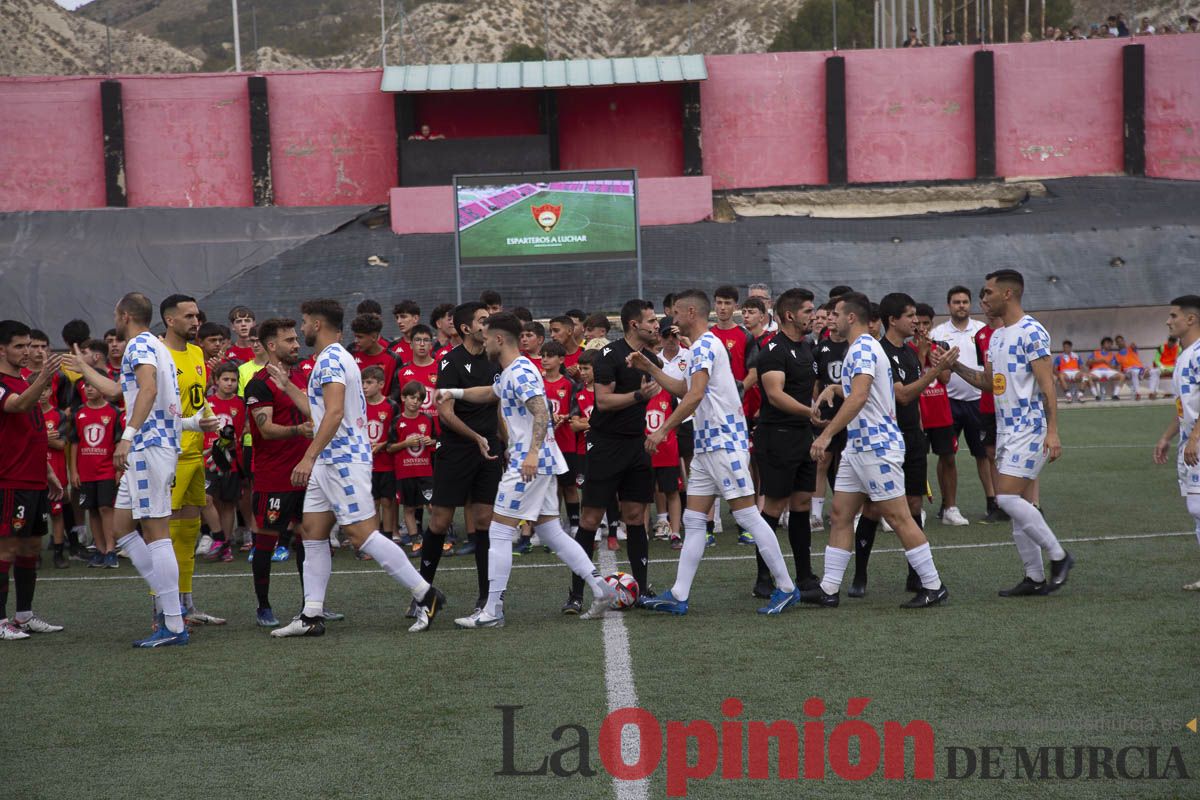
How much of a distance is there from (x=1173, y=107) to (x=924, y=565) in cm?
3125

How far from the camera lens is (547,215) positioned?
72.0 feet

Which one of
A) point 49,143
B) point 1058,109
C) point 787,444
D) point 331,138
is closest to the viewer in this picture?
point 787,444

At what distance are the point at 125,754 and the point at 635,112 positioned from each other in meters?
31.4

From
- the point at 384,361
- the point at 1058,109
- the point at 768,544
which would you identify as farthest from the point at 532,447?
the point at 1058,109

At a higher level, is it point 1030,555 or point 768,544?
point 768,544

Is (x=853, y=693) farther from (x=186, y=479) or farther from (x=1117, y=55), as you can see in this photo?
(x=1117, y=55)

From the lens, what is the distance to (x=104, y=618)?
8.70 meters

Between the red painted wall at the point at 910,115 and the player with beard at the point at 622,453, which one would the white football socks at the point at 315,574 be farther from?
the red painted wall at the point at 910,115

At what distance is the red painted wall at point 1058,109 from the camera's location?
113ft

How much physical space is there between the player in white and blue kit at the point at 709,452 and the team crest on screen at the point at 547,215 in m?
14.0

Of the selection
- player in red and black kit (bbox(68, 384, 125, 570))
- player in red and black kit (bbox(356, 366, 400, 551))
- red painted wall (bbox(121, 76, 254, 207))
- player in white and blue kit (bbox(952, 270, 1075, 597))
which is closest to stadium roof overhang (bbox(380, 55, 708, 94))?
red painted wall (bbox(121, 76, 254, 207))

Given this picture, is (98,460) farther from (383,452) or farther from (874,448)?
(874,448)

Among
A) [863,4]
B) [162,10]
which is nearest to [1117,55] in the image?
[863,4]

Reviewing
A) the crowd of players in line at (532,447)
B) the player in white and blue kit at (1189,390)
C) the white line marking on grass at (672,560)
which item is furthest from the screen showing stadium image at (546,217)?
the player in white and blue kit at (1189,390)
